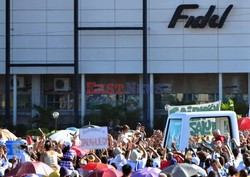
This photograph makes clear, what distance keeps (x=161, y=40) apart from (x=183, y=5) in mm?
2833

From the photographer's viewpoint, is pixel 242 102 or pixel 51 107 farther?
pixel 51 107

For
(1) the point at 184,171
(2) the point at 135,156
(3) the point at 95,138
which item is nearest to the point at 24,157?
(2) the point at 135,156

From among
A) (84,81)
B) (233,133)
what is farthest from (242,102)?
(233,133)

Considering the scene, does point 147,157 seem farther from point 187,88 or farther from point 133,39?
point 187,88

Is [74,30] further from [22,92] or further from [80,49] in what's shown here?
[22,92]

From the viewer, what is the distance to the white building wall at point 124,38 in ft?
187

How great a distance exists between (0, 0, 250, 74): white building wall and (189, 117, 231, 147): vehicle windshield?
123 feet

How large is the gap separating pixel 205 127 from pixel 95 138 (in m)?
5.27

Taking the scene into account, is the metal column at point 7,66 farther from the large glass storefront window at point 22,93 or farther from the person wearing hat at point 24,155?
the person wearing hat at point 24,155

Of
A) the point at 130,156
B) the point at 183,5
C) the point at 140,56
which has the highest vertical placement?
the point at 183,5

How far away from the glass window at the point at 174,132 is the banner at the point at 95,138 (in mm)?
4693

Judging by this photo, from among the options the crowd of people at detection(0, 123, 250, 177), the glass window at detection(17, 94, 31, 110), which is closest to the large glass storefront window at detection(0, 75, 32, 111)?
the glass window at detection(17, 94, 31, 110)

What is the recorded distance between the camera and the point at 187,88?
5919 cm

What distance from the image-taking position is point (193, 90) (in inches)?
2325
